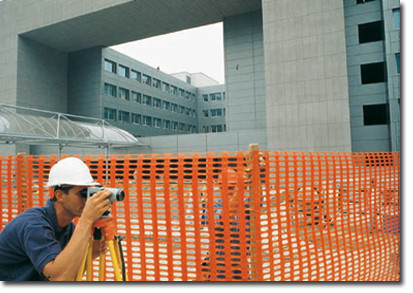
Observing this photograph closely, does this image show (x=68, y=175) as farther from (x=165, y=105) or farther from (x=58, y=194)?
(x=165, y=105)

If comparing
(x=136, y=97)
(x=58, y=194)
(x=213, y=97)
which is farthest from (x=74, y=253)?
(x=213, y=97)

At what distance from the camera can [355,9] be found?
21594 mm

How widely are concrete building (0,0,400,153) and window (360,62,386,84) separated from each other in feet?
0.20

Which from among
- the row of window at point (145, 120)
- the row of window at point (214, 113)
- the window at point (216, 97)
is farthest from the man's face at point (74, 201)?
the window at point (216, 97)

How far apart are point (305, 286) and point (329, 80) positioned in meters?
19.9

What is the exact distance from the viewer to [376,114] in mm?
20984

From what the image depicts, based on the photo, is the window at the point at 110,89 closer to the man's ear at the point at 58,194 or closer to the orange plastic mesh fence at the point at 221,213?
the orange plastic mesh fence at the point at 221,213

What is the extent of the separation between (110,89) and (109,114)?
2961 millimetres

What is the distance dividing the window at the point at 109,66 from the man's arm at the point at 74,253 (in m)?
38.3

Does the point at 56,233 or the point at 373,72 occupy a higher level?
the point at 373,72

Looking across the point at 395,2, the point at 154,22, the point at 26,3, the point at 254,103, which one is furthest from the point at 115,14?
the point at 395,2

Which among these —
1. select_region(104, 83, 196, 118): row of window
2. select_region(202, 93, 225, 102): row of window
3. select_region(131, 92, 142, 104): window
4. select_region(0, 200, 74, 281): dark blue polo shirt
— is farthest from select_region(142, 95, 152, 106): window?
select_region(0, 200, 74, 281): dark blue polo shirt

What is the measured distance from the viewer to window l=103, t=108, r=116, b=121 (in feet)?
122

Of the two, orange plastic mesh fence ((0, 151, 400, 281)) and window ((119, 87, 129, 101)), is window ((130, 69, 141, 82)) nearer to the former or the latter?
window ((119, 87, 129, 101))
